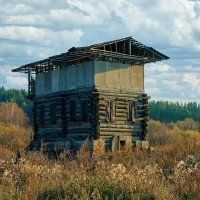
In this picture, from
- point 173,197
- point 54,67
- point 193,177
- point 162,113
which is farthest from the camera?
point 162,113

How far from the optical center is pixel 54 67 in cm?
3178

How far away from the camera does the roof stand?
1071 inches

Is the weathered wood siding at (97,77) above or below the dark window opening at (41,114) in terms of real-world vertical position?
above

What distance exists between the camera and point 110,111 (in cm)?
2822

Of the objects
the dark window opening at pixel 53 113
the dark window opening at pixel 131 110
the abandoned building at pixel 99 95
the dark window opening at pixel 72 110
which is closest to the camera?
the abandoned building at pixel 99 95

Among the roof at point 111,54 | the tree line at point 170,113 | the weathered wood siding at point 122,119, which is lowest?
the tree line at point 170,113

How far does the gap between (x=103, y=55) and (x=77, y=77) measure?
7.37ft

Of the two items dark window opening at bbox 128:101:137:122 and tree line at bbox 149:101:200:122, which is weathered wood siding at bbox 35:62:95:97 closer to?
dark window opening at bbox 128:101:137:122

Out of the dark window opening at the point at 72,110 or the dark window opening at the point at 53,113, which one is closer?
the dark window opening at the point at 72,110

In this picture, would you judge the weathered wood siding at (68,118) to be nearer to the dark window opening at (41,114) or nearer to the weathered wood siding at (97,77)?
the dark window opening at (41,114)

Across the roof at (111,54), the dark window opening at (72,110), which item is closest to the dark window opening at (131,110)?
the roof at (111,54)

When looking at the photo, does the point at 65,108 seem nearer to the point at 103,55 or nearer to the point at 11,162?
the point at 103,55

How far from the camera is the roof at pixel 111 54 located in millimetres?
27203

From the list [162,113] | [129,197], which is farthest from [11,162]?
[162,113]
